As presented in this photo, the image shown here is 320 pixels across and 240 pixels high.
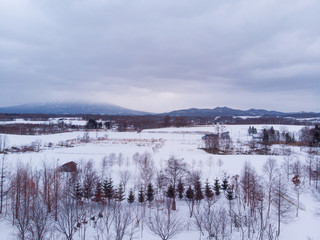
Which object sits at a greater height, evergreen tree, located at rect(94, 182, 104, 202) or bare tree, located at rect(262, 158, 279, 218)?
bare tree, located at rect(262, 158, 279, 218)

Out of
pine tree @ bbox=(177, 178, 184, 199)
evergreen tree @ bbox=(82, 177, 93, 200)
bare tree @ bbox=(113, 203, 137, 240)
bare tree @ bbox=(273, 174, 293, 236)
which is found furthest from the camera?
pine tree @ bbox=(177, 178, 184, 199)

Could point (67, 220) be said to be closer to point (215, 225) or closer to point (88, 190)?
point (88, 190)

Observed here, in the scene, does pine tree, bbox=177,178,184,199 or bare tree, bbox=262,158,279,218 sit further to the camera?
pine tree, bbox=177,178,184,199

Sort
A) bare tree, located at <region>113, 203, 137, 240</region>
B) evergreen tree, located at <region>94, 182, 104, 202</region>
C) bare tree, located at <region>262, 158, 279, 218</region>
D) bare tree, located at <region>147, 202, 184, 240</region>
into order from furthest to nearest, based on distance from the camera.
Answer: evergreen tree, located at <region>94, 182, 104, 202</region>, bare tree, located at <region>262, 158, 279, 218</region>, bare tree, located at <region>147, 202, 184, 240</region>, bare tree, located at <region>113, 203, 137, 240</region>

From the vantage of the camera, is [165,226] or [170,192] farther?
[170,192]

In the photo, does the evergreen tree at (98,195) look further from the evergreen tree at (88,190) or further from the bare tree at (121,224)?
the bare tree at (121,224)

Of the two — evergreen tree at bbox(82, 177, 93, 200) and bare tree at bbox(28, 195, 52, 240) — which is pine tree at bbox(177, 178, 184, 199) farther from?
bare tree at bbox(28, 195, 52, 240)

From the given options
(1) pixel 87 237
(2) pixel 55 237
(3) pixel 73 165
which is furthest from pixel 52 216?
(3) pixel 73 165

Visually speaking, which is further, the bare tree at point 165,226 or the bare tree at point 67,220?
the bare tree at point 165,226

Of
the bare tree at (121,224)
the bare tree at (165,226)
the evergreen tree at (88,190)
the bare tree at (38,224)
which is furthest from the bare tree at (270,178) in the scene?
the bare tree at (38,224)

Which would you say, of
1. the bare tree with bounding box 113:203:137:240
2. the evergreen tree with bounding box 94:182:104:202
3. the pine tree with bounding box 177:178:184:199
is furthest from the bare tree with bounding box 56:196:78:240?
the pine tree with bounding box 177:178:184:199

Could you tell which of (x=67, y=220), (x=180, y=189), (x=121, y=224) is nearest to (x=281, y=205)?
(x=180, y=189)
